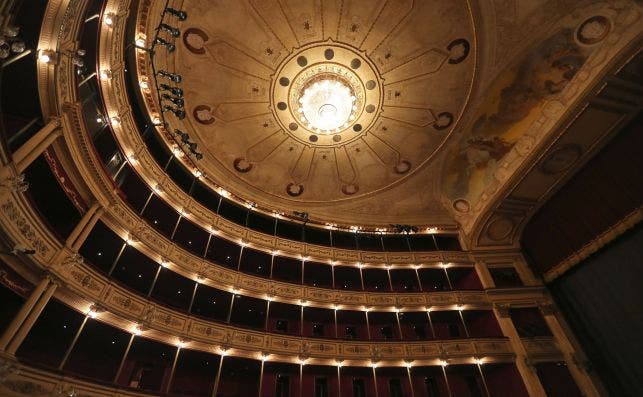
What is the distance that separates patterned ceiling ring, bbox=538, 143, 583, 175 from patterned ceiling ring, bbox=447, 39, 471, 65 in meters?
6.65

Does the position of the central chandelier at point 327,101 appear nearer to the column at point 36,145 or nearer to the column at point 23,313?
the column at point 36,145

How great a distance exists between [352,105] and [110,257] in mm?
13595

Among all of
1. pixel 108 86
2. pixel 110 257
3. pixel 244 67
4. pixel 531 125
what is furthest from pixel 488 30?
pixel 110 257

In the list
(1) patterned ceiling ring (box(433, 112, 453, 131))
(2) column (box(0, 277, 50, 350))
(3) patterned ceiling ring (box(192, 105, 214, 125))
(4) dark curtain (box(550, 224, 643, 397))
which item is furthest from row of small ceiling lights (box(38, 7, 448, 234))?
(4) dark curtain (box(550, 224, 643, 397))

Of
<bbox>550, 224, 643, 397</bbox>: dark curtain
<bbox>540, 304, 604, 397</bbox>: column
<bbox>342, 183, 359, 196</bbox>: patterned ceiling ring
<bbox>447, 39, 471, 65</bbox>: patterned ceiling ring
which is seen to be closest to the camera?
<bbox>550, 224, 643, 397</bbox>: dark curtain

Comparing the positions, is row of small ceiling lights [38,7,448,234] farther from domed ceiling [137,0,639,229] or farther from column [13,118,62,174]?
column [13,118,62,174]

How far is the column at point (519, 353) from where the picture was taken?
13.7m

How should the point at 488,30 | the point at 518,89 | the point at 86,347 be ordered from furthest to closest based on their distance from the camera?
the point at 518,89, the point at 488,30, the point at 86,347

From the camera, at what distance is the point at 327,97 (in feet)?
56.5

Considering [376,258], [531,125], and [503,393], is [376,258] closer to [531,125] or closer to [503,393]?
[503,393]

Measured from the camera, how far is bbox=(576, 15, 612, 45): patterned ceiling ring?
1320 cm

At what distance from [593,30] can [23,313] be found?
72.3 feet

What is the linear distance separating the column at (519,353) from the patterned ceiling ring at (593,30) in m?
13.2

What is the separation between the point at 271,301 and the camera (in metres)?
15.6
